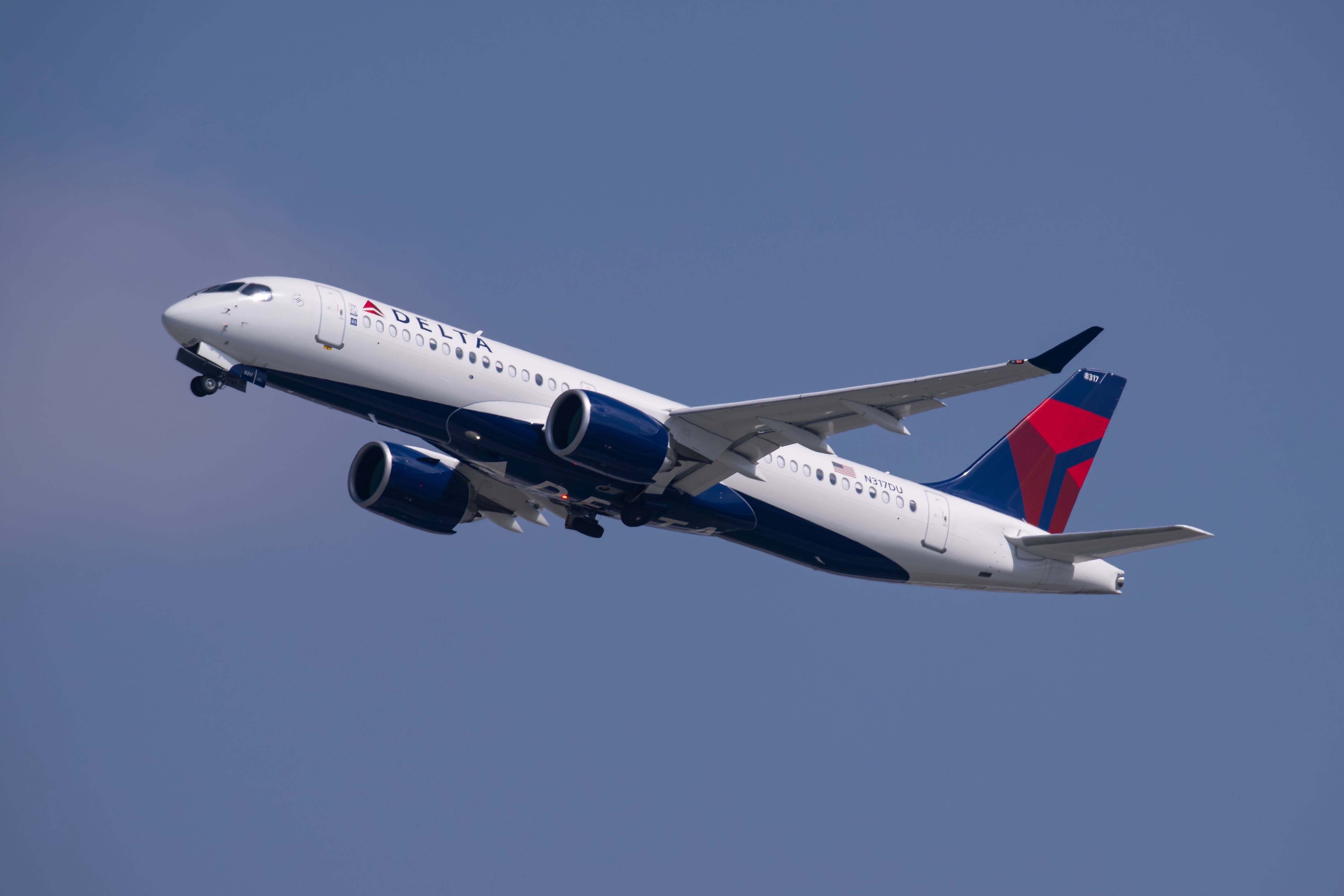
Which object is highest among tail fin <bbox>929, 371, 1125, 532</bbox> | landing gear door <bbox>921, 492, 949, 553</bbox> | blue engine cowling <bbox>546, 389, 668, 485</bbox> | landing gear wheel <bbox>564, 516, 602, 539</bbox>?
tail fin <bbox>929, 371, 1125, 532</bbox>

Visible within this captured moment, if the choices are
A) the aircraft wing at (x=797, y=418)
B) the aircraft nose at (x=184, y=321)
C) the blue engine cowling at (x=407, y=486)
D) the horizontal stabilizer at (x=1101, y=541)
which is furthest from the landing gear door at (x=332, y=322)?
the horizontal stabilizer at (x=1101, y=541)

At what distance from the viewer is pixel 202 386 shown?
30656 mm

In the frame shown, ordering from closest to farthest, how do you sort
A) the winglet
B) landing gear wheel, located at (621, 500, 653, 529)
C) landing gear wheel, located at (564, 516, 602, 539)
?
the winglet → landing gear wheel, located at (621, 500, 653, 529) → landing gear wheel, located at (564, 516, 602, 539)

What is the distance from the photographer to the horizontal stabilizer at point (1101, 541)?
109 ft

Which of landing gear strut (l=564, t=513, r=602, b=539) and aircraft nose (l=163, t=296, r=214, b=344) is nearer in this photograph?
aircraft nose (l=163, t=296, r=214, b=344)

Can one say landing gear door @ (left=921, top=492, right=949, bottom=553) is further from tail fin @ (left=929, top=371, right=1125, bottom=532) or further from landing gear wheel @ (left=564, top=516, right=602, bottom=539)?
landing gear wheel @ (left=564, top=516, right=602, bottom=539)

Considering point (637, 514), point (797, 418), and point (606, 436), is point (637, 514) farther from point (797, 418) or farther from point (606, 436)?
point (797, 418)

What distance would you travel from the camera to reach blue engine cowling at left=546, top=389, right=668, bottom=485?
30.4 meters

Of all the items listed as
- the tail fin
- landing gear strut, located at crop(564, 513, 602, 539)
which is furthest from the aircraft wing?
the tail fin

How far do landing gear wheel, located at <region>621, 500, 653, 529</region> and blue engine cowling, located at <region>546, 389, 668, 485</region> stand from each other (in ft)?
7.25

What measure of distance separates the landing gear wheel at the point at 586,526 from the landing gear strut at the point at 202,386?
10275 mm

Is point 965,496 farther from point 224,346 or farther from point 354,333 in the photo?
point 224,346

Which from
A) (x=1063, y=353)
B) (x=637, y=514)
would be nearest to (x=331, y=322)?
(x=637, y=514)

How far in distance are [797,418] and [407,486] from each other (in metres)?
11.8
